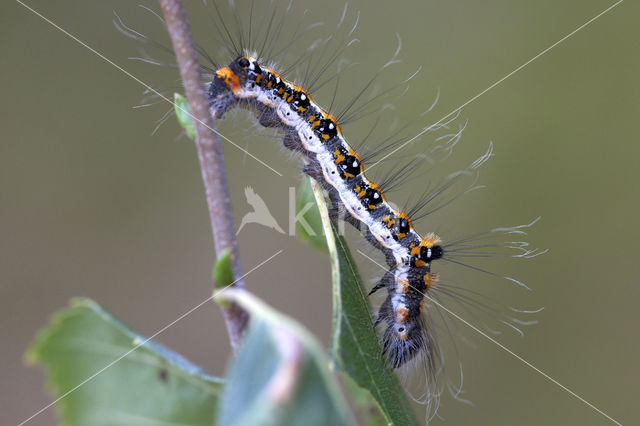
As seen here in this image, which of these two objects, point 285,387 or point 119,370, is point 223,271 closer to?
point 119,370

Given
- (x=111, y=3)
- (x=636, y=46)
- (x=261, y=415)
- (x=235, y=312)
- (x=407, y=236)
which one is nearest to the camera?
(x=261, y=415)

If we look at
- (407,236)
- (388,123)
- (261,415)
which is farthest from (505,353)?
(261,415)

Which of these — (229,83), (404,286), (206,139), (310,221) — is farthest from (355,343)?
(229,83)

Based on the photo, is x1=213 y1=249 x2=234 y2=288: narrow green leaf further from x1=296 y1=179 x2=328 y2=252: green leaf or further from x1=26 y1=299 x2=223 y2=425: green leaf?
x1=296 y1=179 x2=328 y2=252: green leaf

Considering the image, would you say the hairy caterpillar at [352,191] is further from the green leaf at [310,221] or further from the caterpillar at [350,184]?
the green leaf at [310,221]

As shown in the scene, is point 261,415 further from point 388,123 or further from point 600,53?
point 600,53
